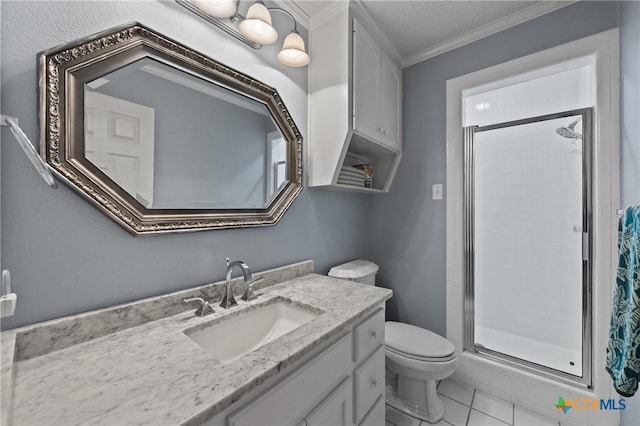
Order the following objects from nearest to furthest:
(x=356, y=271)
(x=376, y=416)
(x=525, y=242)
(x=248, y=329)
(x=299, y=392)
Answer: (x=299, y=392), (x=248, y=329), (x=376, y=416), (x=356, y=271), (x=525, y=242)

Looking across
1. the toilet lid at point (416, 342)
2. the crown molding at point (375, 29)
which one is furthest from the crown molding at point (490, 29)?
the toilet lid at point (416, 342)

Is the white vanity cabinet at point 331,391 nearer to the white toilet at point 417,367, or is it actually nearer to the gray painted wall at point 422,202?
the white toilet at point 417,367

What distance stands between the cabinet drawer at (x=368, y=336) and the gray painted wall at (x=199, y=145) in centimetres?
80

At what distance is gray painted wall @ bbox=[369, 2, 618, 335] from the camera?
1.92m

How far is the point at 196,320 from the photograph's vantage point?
100 centimetres

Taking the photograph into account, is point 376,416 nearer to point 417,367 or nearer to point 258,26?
point 417,367

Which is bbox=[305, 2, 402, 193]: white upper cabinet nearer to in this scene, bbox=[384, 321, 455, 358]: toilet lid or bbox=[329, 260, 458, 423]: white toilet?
bbox=[329, 260, 458, 423]: white toilet

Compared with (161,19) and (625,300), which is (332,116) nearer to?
(161,19)

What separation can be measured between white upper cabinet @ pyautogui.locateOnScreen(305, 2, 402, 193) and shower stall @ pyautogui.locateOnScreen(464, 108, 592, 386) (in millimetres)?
784

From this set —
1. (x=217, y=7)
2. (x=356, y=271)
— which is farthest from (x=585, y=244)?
(x=217, y=7)

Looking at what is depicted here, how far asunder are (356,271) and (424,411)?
92cm

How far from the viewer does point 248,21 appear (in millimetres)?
1212

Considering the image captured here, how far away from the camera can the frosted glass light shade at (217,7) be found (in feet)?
3.61

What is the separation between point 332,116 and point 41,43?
1.23 m
